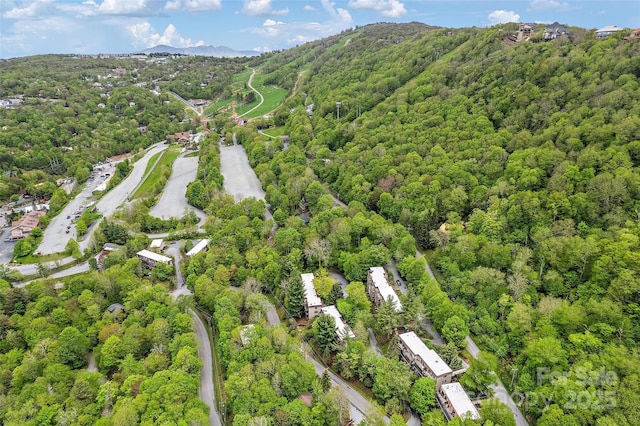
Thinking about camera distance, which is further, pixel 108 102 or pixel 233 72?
pixel 233 72

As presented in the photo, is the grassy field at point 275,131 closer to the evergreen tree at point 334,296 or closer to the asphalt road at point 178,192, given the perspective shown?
the asphalt road at point 178,192

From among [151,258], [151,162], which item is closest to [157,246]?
[151,258]

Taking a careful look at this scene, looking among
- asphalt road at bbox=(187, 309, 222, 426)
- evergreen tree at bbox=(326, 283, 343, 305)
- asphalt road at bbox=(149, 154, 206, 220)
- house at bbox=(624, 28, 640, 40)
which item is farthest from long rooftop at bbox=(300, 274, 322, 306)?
house at bbox=(624, 28, 640, 40)

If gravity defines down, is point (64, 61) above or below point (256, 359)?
above

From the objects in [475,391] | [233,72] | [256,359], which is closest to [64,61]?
[233,72]

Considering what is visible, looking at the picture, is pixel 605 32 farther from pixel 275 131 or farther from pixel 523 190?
pixel 275 131

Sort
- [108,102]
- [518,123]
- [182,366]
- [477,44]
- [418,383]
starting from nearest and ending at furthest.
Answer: [418,383] → [182,366] → [518,123] → [477,44] → [108,102]

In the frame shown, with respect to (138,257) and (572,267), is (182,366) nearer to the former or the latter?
(138,257)

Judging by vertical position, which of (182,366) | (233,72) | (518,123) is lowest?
(182,366)
